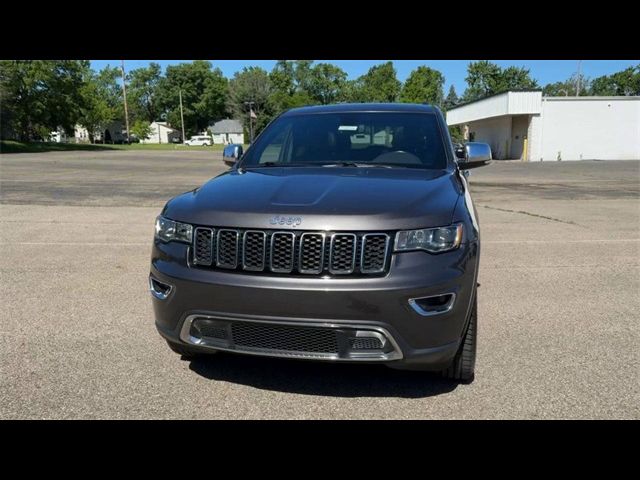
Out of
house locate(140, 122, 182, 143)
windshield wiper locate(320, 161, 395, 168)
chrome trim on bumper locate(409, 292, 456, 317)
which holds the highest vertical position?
house locate(140, 122, 182, 143)

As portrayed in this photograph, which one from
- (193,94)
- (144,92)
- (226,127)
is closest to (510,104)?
(226,127)

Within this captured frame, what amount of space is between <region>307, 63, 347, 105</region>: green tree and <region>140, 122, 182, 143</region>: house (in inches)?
1280

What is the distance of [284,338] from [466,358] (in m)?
1.15

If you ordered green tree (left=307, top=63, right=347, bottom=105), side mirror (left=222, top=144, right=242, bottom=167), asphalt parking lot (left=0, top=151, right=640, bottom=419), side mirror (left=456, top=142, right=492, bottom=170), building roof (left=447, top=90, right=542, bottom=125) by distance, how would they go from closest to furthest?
1. asphalt parking lot (left=0, top=151, right=640, bottom=419)
2. side mirror (left=456, top=142, right=492, bottom=170)
3. side mirror (left=222, top=144, right=242, bottom=167)
4. building roof (left=447, top=90, right=542, bottom=125)
5. green tree (left=307, top=63, right=347, bottom=105)

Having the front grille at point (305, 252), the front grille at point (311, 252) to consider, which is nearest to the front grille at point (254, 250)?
the front grille at point (305, 252)

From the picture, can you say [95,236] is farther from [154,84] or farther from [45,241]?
[154,84]

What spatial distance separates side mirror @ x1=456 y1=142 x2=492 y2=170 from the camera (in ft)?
14.6

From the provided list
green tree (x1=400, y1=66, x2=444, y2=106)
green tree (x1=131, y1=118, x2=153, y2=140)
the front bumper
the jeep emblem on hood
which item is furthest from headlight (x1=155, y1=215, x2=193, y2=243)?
green tree (x1=131, y1=118, x2=153, y2=140)

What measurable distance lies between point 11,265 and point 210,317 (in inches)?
184

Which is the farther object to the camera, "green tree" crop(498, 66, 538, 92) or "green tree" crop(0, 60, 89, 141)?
"green tree" crop(498, 66, 538, 92)

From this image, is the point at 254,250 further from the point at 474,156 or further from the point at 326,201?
the point at 474,156

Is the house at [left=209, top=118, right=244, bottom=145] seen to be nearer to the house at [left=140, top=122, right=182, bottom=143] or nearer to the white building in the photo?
the house at [left=140, top=122, right=182, bottom=143]

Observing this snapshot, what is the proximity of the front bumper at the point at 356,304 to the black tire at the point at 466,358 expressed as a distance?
29cm
